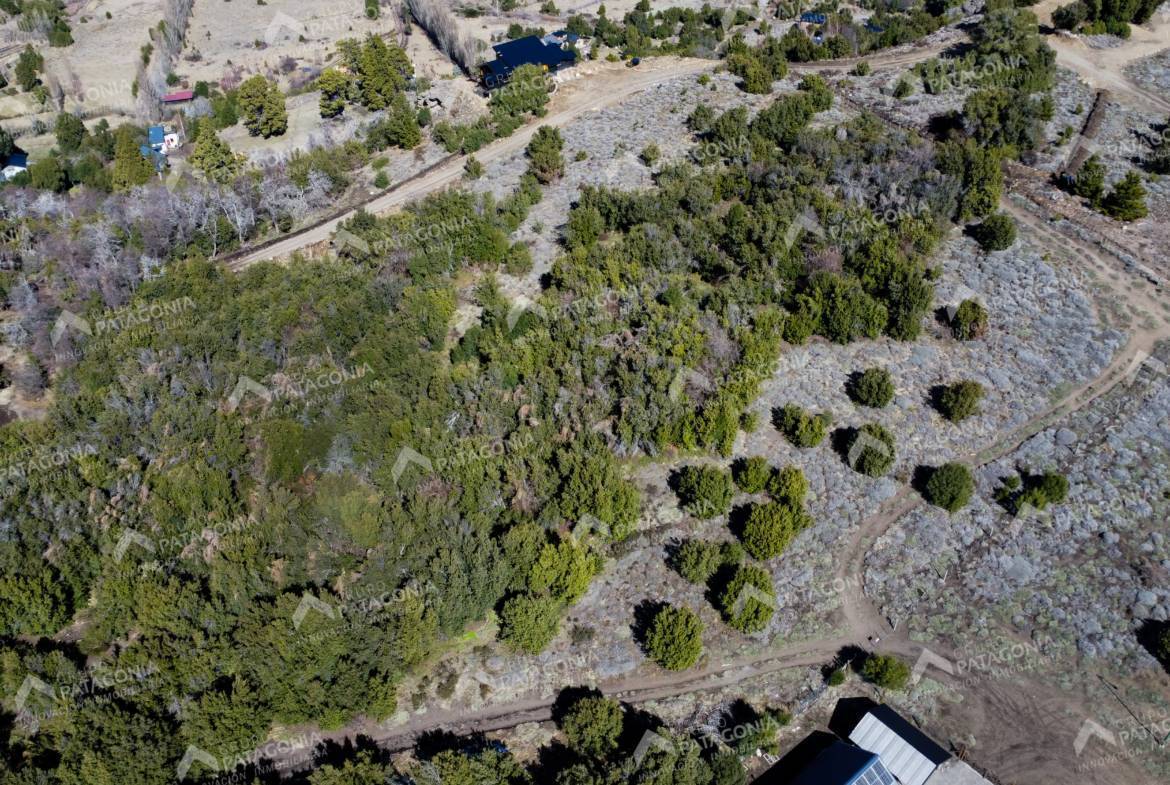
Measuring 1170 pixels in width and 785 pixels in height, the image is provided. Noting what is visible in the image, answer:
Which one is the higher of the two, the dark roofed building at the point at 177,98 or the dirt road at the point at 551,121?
the dirt road at the point at 551,121

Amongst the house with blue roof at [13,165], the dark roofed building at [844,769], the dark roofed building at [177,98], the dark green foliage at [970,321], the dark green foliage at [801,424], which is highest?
the dark green foliage at [970,321]

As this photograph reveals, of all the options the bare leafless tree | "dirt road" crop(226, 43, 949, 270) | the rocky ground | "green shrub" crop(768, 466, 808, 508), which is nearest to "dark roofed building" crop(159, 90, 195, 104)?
the bare leafless tree

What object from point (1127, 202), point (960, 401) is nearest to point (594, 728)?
point (960, 401)

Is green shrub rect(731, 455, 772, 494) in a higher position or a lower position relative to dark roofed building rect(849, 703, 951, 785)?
higher

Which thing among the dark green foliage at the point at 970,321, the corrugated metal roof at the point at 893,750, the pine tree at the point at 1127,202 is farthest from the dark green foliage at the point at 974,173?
the corrugated metal roof at the point at 893,750

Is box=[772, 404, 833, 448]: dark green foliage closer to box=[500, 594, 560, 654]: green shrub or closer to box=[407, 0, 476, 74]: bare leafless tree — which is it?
box=[500, 594, 560, 654]: green shrub

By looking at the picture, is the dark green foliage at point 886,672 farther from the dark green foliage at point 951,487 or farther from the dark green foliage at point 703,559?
the dark green foliage at point 951,487

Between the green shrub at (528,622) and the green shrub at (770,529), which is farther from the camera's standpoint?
the green shrub at (770,529)
